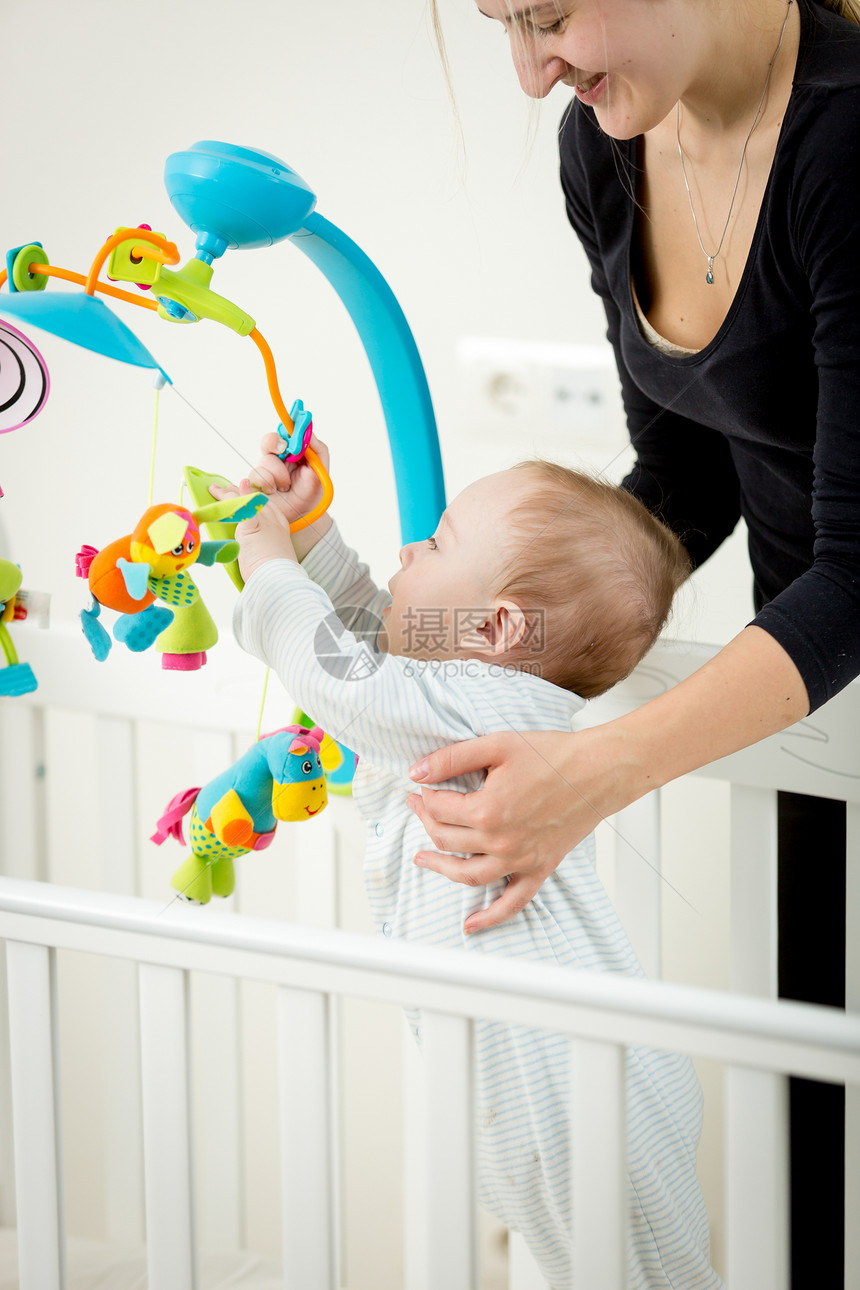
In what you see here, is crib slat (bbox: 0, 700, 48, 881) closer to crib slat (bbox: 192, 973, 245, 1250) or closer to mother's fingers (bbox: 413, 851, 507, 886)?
crib slat (bbox: 192, 973, 245, 1250)

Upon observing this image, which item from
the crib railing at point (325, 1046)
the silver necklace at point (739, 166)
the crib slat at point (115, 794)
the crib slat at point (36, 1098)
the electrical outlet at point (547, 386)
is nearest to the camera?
the crib railing at point (325, 1046)

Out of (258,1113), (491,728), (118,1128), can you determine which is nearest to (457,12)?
(491,728)

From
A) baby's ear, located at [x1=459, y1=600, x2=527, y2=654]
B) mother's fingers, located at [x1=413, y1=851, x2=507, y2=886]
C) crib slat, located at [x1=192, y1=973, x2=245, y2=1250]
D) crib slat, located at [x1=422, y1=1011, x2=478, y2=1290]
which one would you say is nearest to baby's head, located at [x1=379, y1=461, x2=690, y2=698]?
baby's ear, located at [x1=459, y1=600, x2=527, y2=654]

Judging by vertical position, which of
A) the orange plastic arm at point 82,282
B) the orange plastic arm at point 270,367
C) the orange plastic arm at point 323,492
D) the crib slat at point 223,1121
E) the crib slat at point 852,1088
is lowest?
the crib slat at point 223,1121

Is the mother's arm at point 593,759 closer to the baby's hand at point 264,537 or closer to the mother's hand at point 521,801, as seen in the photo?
the mother's hand at point 521,801

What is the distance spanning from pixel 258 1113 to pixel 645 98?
1.09 m

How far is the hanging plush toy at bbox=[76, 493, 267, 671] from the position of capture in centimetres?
46

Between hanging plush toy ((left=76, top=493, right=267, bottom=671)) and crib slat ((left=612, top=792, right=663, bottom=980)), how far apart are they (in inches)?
16.0

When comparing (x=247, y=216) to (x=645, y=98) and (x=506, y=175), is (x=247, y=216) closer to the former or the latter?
(x=645, y=98)

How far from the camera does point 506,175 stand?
2.74 feet

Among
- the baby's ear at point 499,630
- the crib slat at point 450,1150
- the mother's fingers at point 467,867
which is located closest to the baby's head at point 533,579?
the baby's ear at point 499,630

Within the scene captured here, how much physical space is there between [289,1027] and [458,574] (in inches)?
10.4

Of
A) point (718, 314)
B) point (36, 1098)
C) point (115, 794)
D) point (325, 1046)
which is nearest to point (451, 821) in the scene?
point (325, 1046)

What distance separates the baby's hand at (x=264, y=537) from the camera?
582 millimetres
